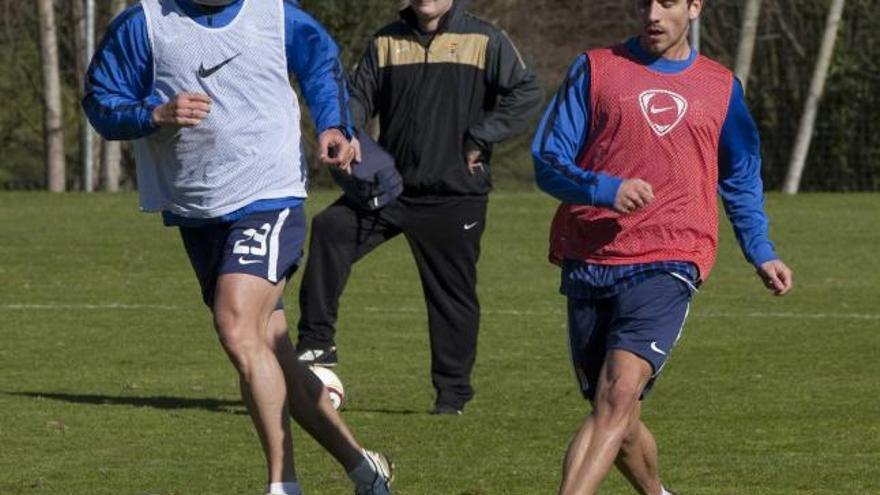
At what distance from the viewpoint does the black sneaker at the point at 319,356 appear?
1078 centimetres

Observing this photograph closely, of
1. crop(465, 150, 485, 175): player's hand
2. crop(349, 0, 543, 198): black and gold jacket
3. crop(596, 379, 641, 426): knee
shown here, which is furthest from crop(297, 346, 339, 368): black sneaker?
crop(596, 379, 641, 426): knee

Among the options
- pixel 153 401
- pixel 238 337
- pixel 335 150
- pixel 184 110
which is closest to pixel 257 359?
pixel 238 337

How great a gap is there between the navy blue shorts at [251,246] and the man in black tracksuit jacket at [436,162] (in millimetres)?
2988

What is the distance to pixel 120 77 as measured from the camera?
774cm

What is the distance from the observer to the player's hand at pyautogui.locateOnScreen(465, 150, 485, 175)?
1084cm

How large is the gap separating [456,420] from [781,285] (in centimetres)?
362

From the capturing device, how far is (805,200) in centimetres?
2820

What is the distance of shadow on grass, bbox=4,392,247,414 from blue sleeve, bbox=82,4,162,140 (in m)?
3.33

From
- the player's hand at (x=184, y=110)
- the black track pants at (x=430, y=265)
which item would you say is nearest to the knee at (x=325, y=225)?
the black track pants at (x=430, y=265)

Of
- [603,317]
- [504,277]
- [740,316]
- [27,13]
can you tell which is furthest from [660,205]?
[27,13]

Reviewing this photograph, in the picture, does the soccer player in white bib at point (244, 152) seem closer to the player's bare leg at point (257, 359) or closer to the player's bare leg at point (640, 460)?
the player's bare leg at point (257, 359)

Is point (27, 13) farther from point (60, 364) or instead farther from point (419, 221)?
point (419, 221)

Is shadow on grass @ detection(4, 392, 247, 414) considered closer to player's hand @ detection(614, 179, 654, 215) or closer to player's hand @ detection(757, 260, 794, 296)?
player's hand @ detection(757, 260, 794, 296)

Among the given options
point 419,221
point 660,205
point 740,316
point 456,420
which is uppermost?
point 660,205
